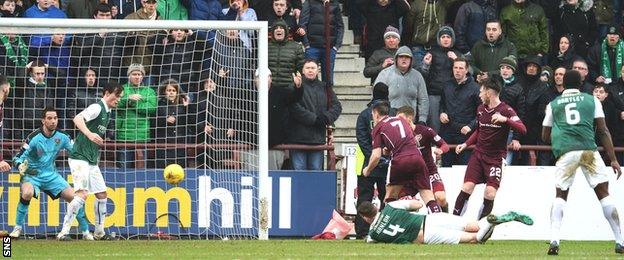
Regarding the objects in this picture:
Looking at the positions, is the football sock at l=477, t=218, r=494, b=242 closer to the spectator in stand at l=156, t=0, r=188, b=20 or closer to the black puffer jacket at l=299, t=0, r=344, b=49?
the black puffer jacket at l=299, t=0, r=344, b=49

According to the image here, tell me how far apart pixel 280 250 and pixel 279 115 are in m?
5.22

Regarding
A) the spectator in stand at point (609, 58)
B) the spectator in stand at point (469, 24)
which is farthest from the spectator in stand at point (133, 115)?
the spectator in stand at point (609, 58)

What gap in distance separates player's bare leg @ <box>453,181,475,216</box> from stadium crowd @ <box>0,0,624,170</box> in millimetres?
2055

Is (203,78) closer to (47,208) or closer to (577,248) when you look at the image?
(47,208)

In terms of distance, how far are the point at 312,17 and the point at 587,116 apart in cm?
807

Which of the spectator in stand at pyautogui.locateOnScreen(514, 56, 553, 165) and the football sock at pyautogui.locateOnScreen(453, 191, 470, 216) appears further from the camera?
the spectator in stand at pyautogui.locateOnScreen(514, 56, 553, 165)

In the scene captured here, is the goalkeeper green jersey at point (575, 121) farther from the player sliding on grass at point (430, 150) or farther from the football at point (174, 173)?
the football at point (174, 173)

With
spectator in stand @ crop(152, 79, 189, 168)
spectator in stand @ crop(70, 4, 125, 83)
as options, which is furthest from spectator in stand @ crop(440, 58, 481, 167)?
spectator in stand @ crop(70, 4, 125, 83)

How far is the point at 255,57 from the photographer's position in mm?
22516

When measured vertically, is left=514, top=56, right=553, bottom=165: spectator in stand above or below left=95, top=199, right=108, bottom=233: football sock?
above

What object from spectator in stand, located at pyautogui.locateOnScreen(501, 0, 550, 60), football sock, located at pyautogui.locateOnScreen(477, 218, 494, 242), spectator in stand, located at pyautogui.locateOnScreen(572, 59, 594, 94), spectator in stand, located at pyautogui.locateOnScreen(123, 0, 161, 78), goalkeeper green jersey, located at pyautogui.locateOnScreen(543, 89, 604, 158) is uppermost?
spectator in stand, located at pyautogui.locateOnScreen(501, 0, 550, 60)

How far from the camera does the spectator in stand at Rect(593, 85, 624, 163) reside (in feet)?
77.2

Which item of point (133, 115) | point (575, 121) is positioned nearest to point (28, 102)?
point (133, 115)

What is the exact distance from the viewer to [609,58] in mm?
24938
